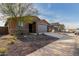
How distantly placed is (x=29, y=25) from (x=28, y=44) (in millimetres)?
366

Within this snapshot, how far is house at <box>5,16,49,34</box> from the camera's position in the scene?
5047 millimetres

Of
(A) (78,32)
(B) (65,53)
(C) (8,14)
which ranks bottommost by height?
(B) (65,53)

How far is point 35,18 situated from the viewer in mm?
5070

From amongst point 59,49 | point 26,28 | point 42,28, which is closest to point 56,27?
point 42,28

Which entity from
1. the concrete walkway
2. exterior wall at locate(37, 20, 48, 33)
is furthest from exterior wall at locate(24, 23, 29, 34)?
the concrete walkway

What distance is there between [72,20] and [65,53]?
2.09 ft

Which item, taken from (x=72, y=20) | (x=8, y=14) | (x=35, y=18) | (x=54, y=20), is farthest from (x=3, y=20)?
(x=72, y=20)

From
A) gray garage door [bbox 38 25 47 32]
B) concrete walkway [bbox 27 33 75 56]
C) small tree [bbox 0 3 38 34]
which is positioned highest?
small tree [bbox 0 3 38 34]

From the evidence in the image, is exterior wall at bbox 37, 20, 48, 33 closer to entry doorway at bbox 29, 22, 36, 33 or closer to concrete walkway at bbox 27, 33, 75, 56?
entry doorway at bbox 29, 22, 36, 33

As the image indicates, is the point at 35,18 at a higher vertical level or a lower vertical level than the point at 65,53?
higher

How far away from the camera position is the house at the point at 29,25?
16.6 feet

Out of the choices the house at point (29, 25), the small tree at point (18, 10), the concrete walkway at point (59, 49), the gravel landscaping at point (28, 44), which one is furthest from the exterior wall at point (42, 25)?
the concrete walkway at point (59, 49)

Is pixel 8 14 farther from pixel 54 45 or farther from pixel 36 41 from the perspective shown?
pixel 54 45

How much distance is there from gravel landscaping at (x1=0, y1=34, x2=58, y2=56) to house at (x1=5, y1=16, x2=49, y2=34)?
14 cm
